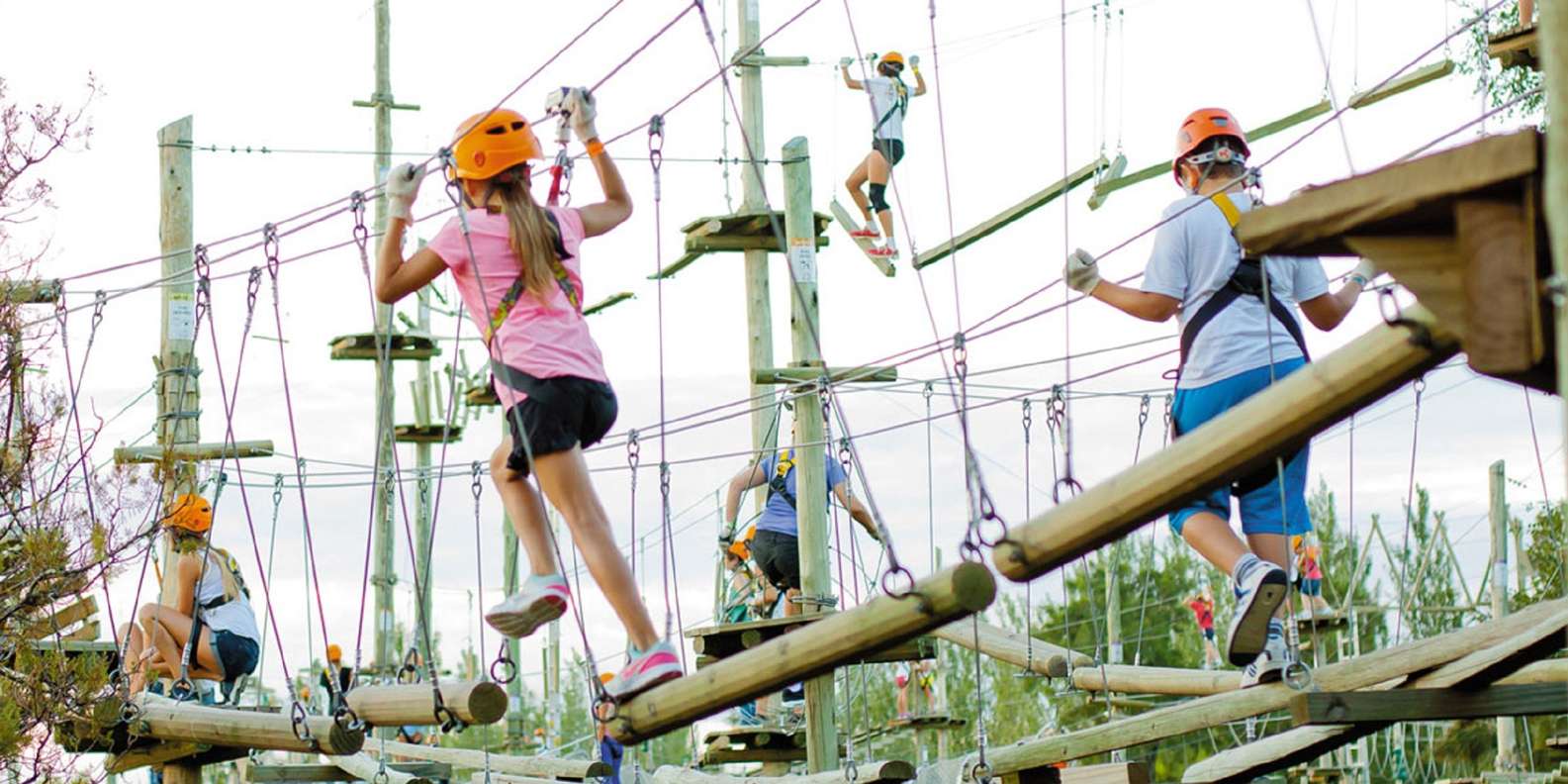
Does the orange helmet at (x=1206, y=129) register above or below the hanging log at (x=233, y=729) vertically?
above

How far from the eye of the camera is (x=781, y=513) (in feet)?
39.9

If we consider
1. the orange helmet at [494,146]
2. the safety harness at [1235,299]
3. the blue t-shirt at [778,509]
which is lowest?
the safety harness at [1235,299]

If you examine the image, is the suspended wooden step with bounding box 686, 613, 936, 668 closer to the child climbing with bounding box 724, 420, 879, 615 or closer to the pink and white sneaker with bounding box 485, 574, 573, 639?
the child climbing with bounding box 724, 420, 879, 615

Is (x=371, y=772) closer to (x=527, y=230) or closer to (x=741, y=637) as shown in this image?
(x=741, y=637)

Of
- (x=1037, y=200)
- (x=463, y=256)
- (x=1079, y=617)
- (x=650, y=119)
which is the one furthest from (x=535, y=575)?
(x=1079, y=617)

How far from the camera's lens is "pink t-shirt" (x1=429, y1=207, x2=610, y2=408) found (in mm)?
5445

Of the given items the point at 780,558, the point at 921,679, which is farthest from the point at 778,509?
the point at 921,679

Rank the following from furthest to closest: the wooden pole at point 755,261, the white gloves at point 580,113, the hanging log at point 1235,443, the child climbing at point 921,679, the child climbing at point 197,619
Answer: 1. the child climbing at point 921,679
2. the wooden pole at point 755,261
3. the child climbing at point 197,619
4. the white gloves at point 580,113
5. the hanging log at point 1235,443

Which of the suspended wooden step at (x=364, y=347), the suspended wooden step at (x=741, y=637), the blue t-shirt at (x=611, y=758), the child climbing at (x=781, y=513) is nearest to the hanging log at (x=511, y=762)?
the blue t-shirt at (x=611, y=758)

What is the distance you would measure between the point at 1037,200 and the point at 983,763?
6610 millimetres

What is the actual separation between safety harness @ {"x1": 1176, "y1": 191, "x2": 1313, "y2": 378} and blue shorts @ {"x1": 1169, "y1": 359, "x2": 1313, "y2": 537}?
0.34 feet

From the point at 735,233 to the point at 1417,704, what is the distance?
290 inches

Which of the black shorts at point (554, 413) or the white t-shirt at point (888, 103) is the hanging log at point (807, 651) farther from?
→ the white t-shirt at point (888, 103)

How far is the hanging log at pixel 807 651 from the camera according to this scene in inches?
185
